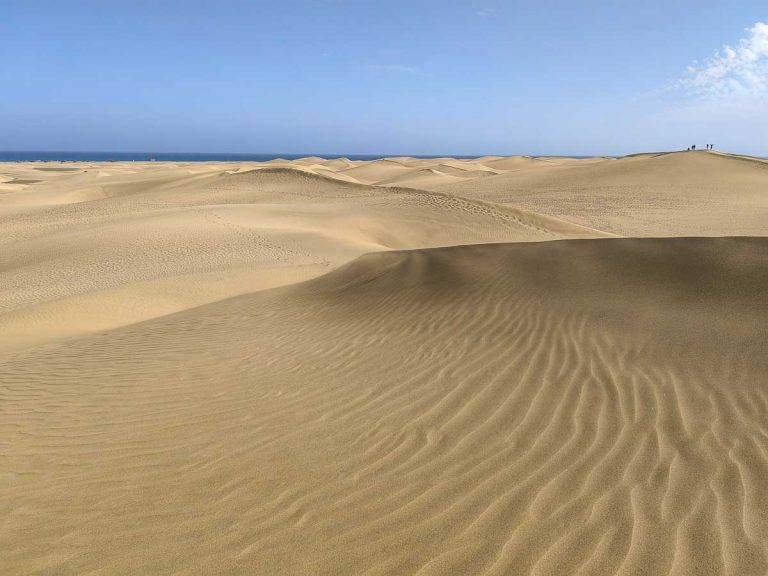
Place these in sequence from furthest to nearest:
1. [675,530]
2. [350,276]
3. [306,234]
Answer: [306,234] < [350,276] < [675,530]

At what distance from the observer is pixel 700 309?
596 cm

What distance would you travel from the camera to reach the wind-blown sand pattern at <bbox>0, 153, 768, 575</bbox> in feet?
9.32

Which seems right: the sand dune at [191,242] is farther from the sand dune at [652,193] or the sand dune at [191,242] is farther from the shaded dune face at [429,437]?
the sand dune at [652,193]

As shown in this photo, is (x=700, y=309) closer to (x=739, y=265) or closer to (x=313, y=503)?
(x=739, y=265)

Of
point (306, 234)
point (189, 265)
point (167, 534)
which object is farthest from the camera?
point (306, 234)

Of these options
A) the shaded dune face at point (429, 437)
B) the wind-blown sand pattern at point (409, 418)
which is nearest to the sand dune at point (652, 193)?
the wind-blown sand pattern at point (409, 418)

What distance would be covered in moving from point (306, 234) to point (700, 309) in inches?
514

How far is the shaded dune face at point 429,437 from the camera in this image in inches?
111

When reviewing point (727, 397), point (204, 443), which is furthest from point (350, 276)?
point (727, 397)

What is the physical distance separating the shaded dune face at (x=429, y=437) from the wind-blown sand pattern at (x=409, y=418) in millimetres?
20

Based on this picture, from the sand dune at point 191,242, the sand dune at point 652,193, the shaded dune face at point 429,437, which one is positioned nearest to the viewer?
the shaded dune face at point 429,437

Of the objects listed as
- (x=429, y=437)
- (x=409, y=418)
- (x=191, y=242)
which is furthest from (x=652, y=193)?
(x=429, y=437)

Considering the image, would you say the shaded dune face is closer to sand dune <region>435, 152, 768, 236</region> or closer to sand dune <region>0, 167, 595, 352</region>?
sand dune <region>0, 167, 595, 352</region>

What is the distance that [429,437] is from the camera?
3.92m
